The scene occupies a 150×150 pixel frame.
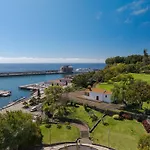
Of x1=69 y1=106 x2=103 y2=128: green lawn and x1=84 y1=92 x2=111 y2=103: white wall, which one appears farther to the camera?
x1=84 y1=92 x2=111 y2=103: white wall

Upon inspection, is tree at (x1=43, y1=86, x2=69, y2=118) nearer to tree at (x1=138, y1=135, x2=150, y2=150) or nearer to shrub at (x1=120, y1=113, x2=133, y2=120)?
shrub at (x1=120, y1=113, x2=133, y2=120)

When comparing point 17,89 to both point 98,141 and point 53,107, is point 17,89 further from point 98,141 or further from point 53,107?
point 98,141

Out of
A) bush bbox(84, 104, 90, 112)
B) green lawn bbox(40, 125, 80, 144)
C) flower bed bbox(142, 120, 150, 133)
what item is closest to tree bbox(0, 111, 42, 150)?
green lawn bbox(40, 125, 80, 144)

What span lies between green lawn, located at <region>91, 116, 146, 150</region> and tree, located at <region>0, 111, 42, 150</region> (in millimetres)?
10771

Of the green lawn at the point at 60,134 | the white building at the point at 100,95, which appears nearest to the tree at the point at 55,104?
the green lawn at the point at 60,134

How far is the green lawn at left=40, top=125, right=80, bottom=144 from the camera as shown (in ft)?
107

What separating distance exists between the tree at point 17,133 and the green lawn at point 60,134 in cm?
475

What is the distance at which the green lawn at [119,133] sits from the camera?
3080 centimetres

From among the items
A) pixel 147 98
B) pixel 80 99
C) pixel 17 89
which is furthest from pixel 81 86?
pixel 17 89

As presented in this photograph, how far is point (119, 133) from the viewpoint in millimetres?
34969

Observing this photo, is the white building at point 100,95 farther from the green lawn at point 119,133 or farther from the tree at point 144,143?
the tree at point 144,143

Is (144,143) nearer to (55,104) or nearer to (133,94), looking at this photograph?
(133,94)

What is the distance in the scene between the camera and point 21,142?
2512cm

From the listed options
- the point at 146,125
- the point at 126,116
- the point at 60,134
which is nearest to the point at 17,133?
the point at 60,134
